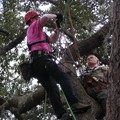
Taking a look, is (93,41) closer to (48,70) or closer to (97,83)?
(97,83)

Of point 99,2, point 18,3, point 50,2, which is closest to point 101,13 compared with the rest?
point 99,2

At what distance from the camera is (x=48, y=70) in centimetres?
410

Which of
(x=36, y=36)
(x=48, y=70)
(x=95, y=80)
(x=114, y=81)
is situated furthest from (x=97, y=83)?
(x=114, y=81)

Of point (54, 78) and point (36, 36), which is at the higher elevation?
point (36, 36)

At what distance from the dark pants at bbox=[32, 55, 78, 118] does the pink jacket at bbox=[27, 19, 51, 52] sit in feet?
0.44

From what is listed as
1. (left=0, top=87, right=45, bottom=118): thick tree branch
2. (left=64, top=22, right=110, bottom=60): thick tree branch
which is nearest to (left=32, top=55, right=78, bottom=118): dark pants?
(left=0, top=87, right=45, bottom=118): thick tree branch

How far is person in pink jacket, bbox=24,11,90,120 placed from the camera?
13.3ft

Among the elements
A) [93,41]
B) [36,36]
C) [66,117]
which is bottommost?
[66,117]

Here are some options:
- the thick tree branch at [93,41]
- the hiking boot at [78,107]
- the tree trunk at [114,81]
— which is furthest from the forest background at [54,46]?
the tree trunk at [114,81]

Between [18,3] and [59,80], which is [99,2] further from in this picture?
[59,80]

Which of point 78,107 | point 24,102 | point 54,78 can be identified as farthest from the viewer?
→ point 24,102

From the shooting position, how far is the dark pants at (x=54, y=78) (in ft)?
13.4

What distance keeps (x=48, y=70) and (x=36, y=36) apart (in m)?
0.45

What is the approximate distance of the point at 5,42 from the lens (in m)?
7.68
